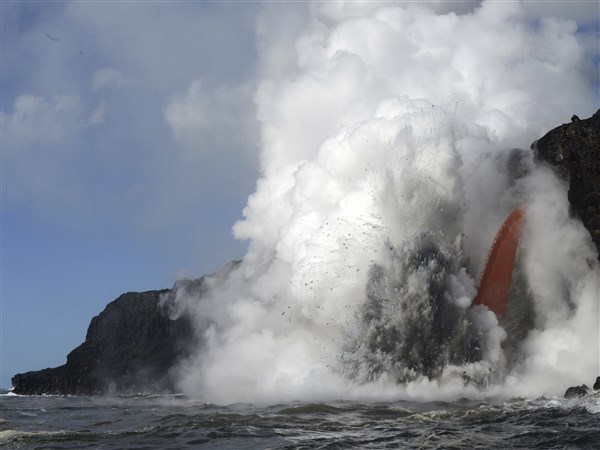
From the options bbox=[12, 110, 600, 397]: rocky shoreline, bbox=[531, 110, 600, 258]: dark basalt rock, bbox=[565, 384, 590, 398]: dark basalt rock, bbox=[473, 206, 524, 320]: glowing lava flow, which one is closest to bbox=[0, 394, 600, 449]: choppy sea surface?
bbox=[565, 384, 590, 398]: dark basalt rock

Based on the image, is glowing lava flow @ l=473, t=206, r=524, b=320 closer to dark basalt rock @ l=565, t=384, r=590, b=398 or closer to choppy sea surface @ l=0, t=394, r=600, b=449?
choppy sea surface @ l=0, t=394, r=600, b=449

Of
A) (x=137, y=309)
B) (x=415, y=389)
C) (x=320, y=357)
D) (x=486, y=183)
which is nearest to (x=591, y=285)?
(x=486, y=183)

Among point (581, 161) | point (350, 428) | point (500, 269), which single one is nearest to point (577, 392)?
point (350, 428)

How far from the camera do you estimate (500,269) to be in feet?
101

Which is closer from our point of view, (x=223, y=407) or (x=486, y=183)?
(x=223, y=407)

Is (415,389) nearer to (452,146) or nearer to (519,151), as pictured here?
(452,146)

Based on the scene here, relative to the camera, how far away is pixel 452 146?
106 ft

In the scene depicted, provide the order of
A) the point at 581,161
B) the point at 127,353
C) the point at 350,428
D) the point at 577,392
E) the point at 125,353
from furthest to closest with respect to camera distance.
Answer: the point at 125,353 → the point at 127,353 → the point at 581,161 → the point at 577,392 → the point at 350,428

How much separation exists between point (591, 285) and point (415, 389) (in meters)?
10.1

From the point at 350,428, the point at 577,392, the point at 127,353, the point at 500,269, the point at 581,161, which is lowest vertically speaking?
the point at 350,428

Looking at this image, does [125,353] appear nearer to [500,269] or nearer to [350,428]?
[500,269]

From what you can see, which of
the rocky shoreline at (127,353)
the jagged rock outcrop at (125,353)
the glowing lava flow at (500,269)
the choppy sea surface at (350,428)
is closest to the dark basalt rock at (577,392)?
the choppy sea surface at (350,428)

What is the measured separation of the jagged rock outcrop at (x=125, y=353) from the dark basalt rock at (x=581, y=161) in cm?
3734

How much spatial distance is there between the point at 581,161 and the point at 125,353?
53.8m
